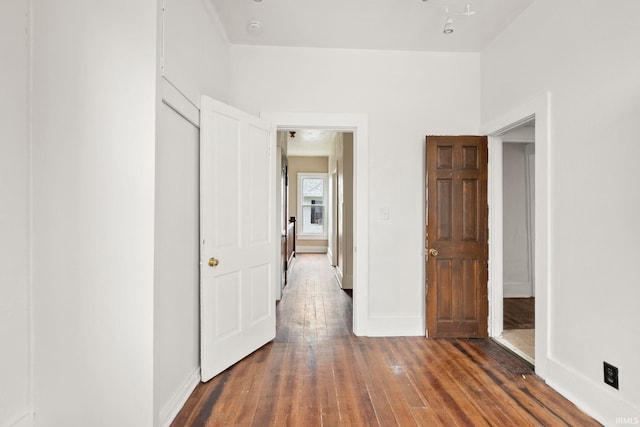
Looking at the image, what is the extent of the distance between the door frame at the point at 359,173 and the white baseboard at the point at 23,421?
2.51 meters

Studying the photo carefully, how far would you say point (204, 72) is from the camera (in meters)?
2.59

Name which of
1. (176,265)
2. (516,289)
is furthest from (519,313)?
(176,265)

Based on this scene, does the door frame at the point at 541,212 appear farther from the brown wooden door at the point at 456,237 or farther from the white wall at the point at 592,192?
the brown wooden door at the point at 456,237

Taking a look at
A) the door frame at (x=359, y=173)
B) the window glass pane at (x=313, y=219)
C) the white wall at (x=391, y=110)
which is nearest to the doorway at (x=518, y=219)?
the white wall at (x=391, y=110)

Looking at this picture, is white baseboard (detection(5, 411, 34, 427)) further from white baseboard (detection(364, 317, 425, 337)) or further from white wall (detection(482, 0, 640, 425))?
white wall (detection(482, 0, 640, 425))

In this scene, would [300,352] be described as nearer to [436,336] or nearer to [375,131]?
[436,336]

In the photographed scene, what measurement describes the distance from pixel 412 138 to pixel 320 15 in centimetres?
147

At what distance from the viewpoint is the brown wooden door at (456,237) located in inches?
129

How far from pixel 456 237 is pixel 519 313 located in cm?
167

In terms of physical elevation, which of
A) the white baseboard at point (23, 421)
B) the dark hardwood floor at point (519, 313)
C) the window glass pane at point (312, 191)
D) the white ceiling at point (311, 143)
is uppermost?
the white ceiling at point (311, 143)

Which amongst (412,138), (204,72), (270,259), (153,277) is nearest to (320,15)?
(204,72)

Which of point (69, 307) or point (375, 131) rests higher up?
point (375, 131)

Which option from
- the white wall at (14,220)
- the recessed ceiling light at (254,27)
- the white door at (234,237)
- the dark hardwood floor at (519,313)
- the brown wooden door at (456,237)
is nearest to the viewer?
the white wall at (14,220)

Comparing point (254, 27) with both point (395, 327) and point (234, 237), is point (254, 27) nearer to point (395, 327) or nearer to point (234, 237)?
point (234, 237)
